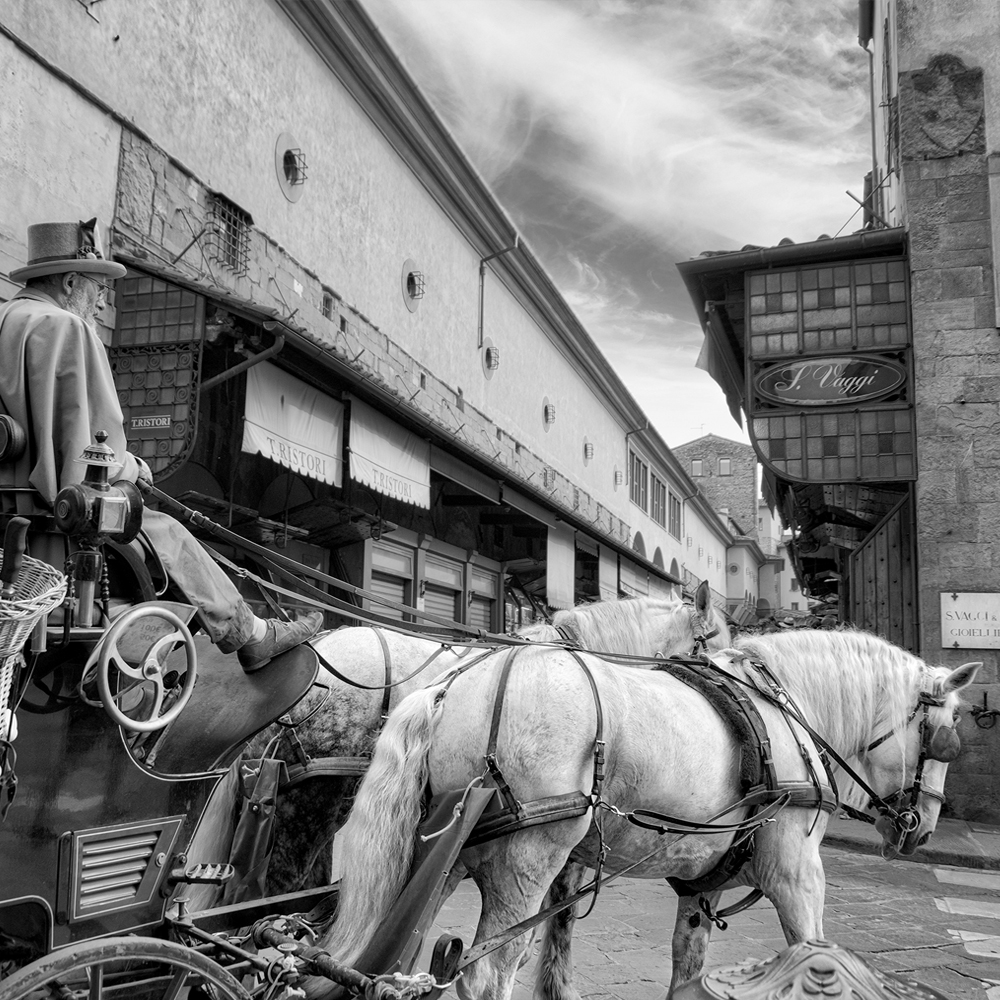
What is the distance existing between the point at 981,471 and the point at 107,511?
34.0 ft

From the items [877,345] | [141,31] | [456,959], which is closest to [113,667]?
[456,959]

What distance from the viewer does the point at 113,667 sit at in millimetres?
2646

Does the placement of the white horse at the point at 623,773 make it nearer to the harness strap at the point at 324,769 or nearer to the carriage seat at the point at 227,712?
the carriage seat at the point at 227,712

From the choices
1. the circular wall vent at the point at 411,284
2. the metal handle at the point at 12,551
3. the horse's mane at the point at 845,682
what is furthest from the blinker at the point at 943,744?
the circular wall vent at the point at 411,284

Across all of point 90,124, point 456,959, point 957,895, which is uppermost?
point 90,124

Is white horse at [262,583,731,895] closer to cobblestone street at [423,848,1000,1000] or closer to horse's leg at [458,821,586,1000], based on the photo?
horse's leg at [458,821,586,1000]

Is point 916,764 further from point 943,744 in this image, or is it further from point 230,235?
point 230,235

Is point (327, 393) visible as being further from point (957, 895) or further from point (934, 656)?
point (934, 656)

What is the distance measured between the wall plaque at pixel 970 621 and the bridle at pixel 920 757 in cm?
663

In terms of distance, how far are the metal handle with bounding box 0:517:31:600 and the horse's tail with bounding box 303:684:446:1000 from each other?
52.7 inches

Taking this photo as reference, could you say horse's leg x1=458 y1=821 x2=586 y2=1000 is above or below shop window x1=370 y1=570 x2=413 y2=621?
below

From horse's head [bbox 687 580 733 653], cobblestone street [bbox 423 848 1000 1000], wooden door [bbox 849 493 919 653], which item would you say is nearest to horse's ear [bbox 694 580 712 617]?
horse's head [bbox 687 580 733 653]

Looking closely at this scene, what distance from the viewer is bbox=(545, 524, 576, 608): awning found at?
13656 millimetres

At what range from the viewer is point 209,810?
360 centimetres
